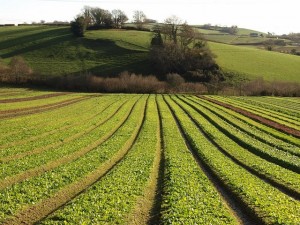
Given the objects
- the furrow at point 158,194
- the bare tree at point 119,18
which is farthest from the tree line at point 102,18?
the furrow at point 158,194

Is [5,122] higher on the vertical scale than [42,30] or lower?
lower

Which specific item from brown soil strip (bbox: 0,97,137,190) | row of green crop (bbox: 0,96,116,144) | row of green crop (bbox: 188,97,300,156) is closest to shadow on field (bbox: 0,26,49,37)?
row of green crop (bbox: 0,96,116,144)

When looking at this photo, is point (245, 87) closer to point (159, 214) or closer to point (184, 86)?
point (184, 86)

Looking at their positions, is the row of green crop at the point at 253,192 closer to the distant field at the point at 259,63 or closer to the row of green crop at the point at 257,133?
the row of green crop at the point at 257,133

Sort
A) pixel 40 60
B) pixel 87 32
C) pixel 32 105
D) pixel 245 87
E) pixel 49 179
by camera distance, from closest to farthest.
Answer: pixel 49 179 < pixel 32 105 < pixel 245 87 < pixel 40 60 < pixel 87 32

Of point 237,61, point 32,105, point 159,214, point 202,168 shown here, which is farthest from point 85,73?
point 159,214

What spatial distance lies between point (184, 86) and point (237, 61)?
1482 inches

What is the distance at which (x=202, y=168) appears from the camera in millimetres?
26172

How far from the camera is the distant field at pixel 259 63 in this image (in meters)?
114

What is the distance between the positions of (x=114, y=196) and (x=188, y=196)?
4.22 m

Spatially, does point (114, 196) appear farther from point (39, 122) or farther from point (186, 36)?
point (186, 36)

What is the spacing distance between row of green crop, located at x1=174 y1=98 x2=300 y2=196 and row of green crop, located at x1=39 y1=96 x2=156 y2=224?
25.4 ft

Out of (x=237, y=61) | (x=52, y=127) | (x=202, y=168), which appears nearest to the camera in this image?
(x=202, y=168)

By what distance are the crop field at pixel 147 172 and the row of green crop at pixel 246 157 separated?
0.26 ft
